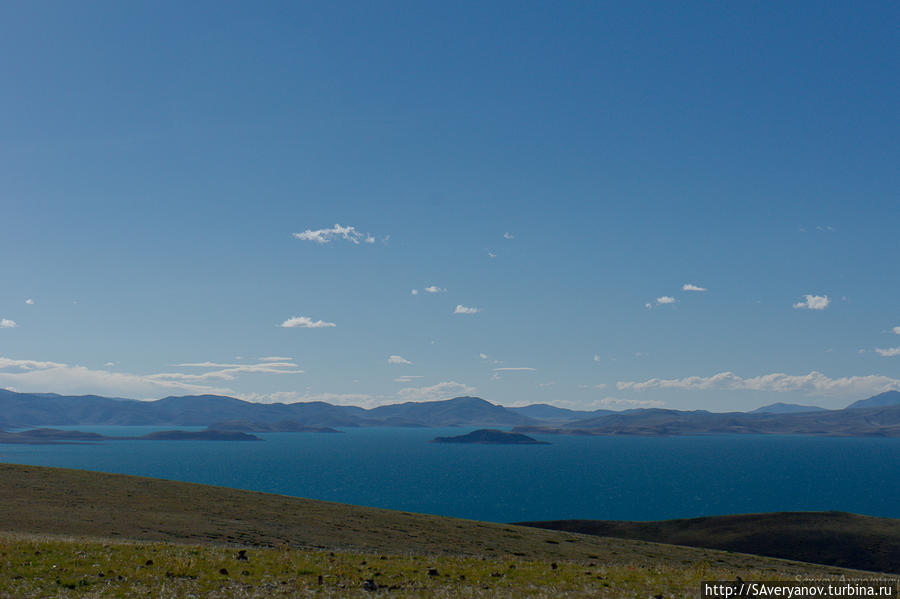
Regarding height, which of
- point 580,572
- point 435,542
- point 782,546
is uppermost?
point 580,572

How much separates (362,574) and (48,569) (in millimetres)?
12386

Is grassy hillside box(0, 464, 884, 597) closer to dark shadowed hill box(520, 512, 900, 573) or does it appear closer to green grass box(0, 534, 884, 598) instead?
green grass box(0, 534, 884, 598)

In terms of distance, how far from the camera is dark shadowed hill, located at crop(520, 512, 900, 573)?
7850cm

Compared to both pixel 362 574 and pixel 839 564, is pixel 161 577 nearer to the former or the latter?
pixel 362 574

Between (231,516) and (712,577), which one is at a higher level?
(712,577)

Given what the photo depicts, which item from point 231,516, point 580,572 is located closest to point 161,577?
point 580,572

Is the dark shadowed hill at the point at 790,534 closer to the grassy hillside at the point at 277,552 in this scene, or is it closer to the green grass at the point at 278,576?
the grassy hillside at the point at 277,552

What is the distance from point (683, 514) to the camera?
536ft

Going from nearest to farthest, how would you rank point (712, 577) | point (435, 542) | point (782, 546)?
point (712, 577) → point (435, 542) → point (782, 546)

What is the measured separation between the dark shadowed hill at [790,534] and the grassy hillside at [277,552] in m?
35.2

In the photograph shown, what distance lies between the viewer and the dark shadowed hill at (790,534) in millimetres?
78500

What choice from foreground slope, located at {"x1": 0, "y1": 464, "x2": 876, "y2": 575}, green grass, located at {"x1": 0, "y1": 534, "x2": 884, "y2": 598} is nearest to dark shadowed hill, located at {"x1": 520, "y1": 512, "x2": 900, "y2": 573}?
foreground slope, located at {"x1": 0, "y1": 464, "x2": 876, "y2": 575}

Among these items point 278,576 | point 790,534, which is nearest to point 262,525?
point 278,576

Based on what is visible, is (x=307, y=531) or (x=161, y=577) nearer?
(x=161, y=577)
